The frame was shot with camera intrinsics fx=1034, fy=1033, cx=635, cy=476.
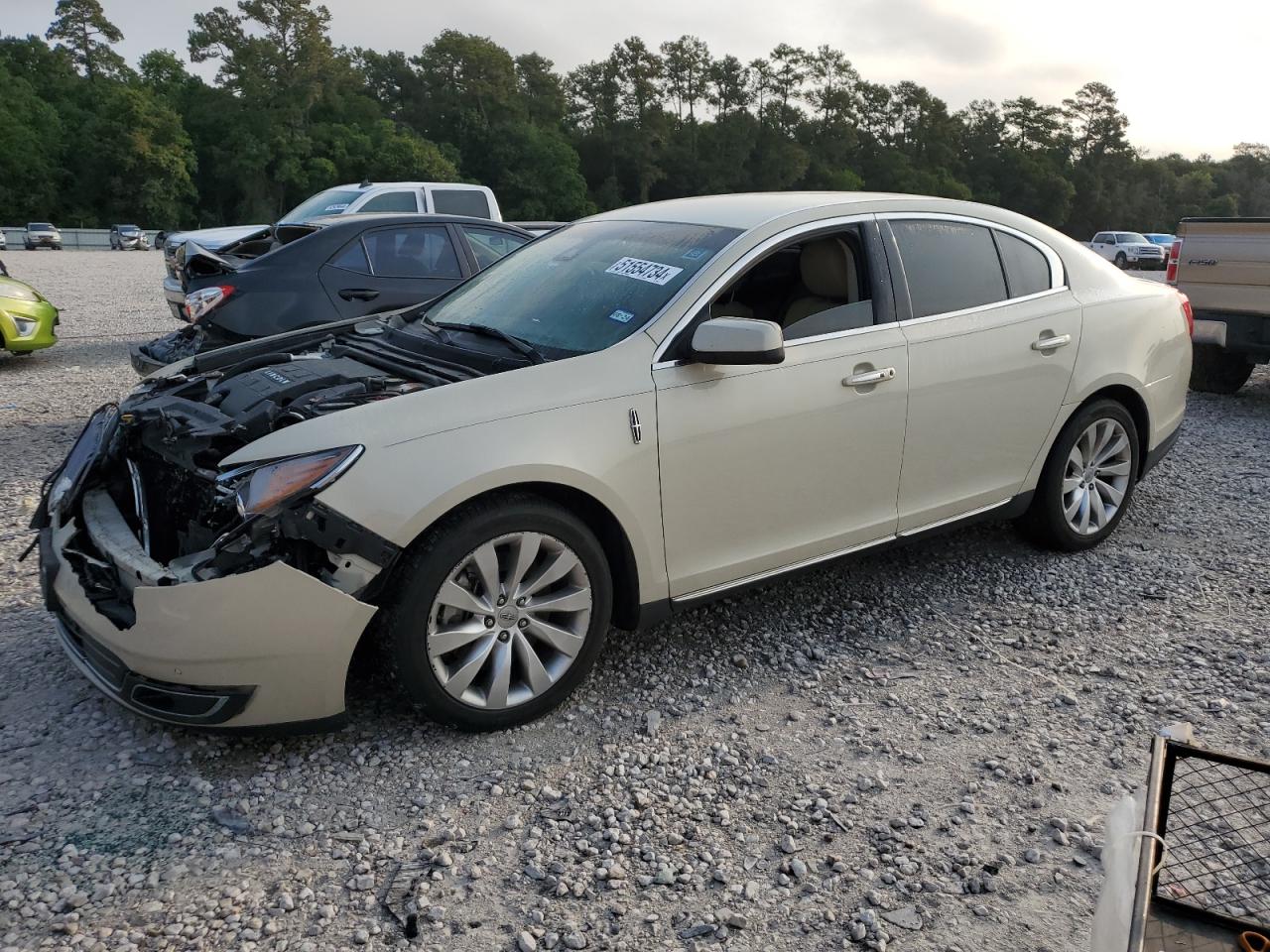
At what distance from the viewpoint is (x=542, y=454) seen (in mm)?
3270

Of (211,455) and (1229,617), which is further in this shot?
(1229,617)

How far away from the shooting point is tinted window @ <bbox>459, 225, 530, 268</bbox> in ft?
28.5

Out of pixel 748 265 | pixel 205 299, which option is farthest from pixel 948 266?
pixel 205 299

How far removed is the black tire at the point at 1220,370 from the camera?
386 inches

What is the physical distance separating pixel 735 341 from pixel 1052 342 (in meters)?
1.93

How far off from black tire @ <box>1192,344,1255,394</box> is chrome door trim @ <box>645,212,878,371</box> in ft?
23.3

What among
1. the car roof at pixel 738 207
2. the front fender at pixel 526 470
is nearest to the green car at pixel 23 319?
the car roof at pixel 738 207

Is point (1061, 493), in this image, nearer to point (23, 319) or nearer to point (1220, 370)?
point (1220, 370)

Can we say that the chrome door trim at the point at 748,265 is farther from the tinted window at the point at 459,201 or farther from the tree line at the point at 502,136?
the tree line at the point at 502,136

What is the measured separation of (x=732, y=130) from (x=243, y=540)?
4172 inches

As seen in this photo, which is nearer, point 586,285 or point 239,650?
point 239,650

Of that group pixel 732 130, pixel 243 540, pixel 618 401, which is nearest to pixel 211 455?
pixel 243 540

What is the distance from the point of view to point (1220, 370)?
9.88 meters

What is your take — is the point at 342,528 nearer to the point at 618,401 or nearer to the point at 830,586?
the point at 618,401
